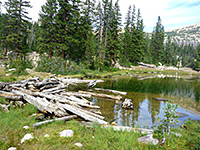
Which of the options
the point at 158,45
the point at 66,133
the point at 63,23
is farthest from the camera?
the point at 158,45

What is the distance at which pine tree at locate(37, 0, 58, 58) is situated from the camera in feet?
100

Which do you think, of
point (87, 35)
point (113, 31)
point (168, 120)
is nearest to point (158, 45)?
point (113, 31)

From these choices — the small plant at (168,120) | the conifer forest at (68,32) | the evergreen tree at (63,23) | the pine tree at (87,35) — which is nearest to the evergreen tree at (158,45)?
the conifer forest at (68,32)

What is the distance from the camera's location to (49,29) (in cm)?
3167

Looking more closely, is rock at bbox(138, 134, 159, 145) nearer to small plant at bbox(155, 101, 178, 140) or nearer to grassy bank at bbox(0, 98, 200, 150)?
grassy bank at bbox(0, 98, 200, 150)

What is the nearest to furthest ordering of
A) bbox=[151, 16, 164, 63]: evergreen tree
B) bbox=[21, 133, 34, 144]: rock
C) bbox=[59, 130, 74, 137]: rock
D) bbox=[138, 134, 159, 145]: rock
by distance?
bbox=[138, 134, 159, 145]: rock → bbox=[21, 133, 34, 144]: rock → bbox=[59, 130, 74, 137]: rock → bbox=[151, 16, 164, 63]: evergreen tree

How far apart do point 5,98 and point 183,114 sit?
1407cm

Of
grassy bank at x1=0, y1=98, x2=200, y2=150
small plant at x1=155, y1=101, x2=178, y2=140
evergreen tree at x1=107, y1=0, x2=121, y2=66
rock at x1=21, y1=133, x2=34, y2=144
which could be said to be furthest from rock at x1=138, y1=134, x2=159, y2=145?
evergreen tree at x1=107, y1=0, x2=121, y2=66

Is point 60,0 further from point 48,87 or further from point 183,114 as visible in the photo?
point 183,114

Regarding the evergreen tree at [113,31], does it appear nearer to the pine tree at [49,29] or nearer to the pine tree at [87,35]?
the pine tree at [87,35]

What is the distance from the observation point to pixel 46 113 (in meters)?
8.05

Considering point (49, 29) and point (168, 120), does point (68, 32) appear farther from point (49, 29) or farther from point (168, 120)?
point (168, 120)

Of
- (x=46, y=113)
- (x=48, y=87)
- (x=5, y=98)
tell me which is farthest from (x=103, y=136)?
(x=48, y=87)

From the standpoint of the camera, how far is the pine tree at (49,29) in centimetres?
3048
